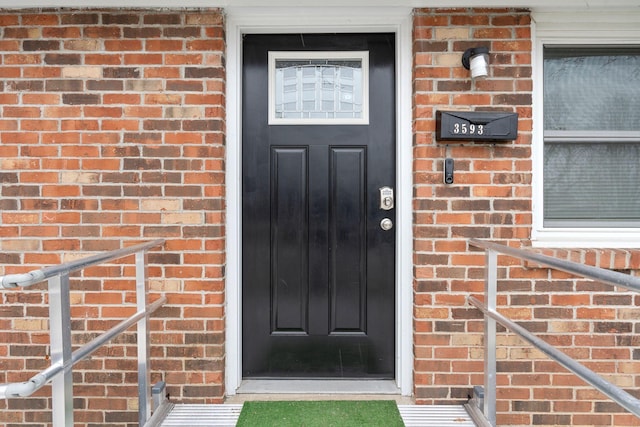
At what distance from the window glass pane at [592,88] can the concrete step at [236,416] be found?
5.81ft

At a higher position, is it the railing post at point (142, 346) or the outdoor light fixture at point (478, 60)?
the outdoor light fixture at point (478, 60)

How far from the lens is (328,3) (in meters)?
2.39

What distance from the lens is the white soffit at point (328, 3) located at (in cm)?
235

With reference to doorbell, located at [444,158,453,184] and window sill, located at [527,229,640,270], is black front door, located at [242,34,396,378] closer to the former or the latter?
doorbell, located at [444,158,453,184]

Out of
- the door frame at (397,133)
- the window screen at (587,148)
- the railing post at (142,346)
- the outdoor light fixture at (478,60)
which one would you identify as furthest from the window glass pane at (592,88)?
the railing post at (142,346)

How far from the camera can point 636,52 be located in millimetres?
2531

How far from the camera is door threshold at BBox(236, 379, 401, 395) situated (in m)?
2.54

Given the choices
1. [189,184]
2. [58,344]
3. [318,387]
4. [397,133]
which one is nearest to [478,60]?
[397,133]

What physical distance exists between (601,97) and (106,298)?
319 cm

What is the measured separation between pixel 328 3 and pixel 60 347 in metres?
2.15

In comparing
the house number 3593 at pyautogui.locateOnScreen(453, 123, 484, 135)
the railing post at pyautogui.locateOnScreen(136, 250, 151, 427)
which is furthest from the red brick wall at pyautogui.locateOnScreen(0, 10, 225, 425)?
the house number 3593 at pyautogui.locateOnScreen(453, 123, 484, 135)

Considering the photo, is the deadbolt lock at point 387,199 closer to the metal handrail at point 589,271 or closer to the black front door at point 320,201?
the black front door at point 320,201

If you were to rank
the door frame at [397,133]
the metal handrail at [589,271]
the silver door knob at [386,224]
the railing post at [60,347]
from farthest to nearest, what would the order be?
Result: 1. the silver door knob at [386,224]
2. the door frame at [397,133]
3. the railing post at [60,347]
4. the metal handrail at [589,271]

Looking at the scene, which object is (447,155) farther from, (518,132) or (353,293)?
(353,293)
